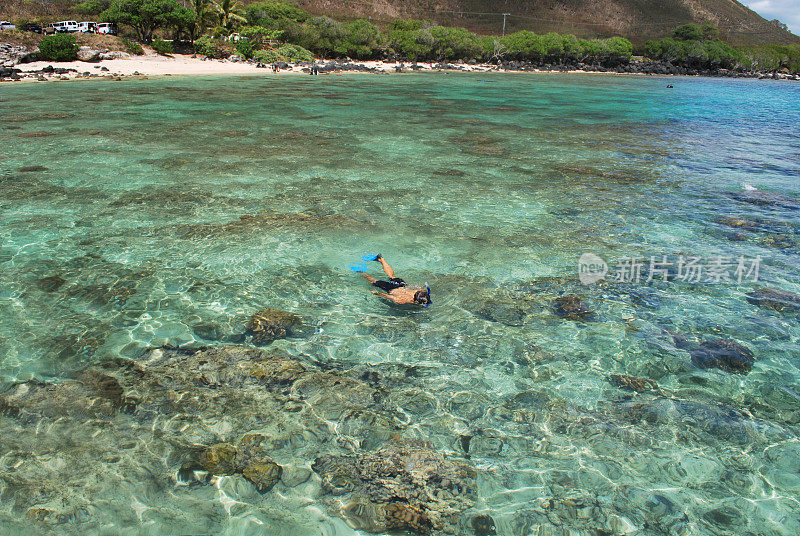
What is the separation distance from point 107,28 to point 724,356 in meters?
75.9

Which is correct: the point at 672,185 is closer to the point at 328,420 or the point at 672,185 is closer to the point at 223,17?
the point at 328,420

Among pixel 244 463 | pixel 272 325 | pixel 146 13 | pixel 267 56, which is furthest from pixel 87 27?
pixel 244 463

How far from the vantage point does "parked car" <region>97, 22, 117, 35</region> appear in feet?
203

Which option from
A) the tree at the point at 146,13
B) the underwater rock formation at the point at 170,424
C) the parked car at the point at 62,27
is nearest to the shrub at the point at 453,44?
the tree at the point at 146,13

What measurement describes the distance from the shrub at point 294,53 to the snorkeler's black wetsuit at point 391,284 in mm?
63120

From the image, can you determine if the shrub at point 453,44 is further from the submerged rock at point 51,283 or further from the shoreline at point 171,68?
the submerged rock at point 51,283

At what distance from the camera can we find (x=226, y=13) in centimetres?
6569

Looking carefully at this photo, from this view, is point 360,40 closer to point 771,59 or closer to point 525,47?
point 525,47

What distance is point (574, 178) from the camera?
16.3 metres

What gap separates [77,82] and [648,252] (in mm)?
43127

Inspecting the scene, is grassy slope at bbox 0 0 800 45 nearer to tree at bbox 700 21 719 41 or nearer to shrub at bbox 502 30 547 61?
tree at bbox 700 21 719 41

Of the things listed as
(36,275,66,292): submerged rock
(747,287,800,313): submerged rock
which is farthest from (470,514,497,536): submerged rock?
(36,275,66,292): submerged rock

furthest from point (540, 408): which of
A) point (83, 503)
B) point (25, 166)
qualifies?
point (25, 166)

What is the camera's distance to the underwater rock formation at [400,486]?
4652 millimetres
